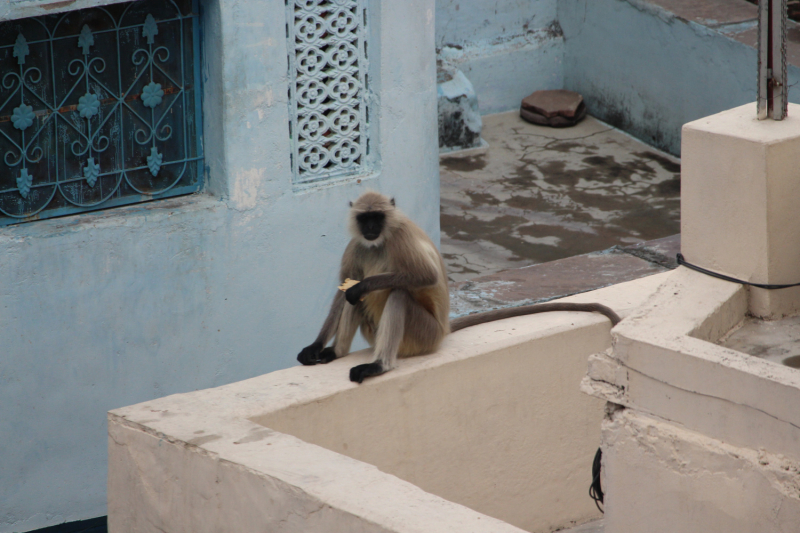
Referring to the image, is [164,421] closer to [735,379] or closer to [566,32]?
[735,379]

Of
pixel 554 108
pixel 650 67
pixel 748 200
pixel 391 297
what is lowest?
pixel 391 297

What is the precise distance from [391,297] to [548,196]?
16.7ft

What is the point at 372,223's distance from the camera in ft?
12.0

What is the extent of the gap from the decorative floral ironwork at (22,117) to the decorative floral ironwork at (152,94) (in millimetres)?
498

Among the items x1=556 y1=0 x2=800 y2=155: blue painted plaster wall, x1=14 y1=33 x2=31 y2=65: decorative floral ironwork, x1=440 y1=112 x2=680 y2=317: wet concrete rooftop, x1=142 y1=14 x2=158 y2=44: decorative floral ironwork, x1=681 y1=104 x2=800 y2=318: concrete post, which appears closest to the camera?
x1=681 y1=104 x2=800 y2=318: concrete post

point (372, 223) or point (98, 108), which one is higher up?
point (98, 108)

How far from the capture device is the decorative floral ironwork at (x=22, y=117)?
14.1 feet

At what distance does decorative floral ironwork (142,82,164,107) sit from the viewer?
4.58 meters

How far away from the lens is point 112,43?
4.45 m

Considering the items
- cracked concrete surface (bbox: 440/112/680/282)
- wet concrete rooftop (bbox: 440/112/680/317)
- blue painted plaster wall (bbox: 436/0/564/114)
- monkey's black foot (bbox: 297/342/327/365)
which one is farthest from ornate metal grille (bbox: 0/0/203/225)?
blue painted plaster wall (bbox: 436/0/564/114)

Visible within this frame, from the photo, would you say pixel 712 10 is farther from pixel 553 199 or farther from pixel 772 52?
pixel 772 52

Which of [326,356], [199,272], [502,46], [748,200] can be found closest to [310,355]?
[326,356]

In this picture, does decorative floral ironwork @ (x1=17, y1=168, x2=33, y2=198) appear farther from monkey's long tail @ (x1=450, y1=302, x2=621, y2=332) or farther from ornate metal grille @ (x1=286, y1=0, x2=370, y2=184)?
monkey's long tail @ (x1=450, y1=302, x2=621, y2=332)

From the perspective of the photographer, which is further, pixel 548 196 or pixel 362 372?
pixel 548 196
